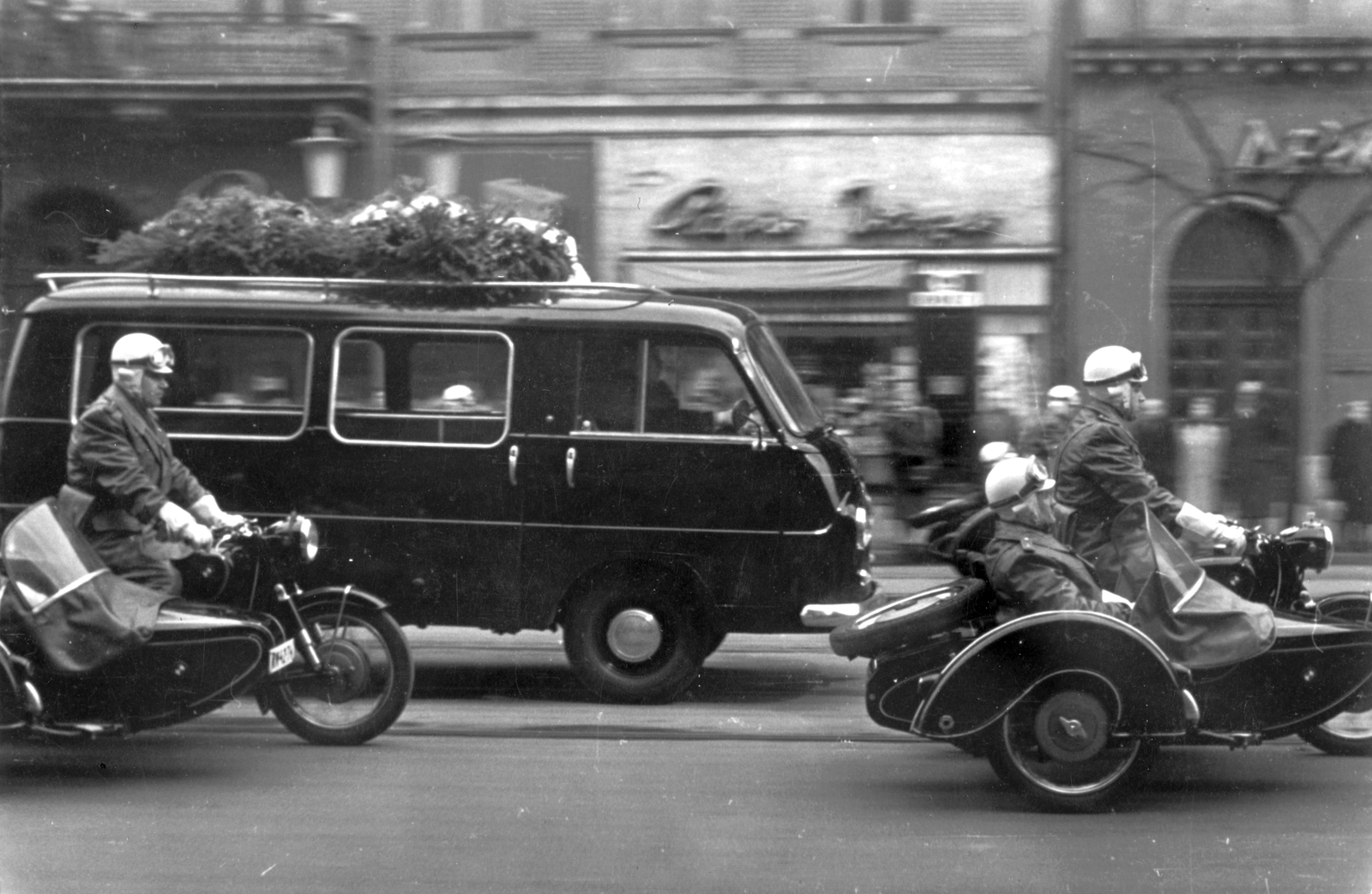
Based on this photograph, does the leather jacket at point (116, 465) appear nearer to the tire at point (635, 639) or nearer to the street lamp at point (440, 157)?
the tire at point (635, 639)

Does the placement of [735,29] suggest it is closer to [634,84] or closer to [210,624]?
[634,84]

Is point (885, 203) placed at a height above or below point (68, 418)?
above

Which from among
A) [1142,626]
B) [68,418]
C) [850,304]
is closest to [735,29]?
[850,304]

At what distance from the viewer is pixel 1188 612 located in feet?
18.7

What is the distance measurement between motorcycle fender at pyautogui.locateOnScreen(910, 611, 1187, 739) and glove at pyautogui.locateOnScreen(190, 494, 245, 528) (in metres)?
3.01

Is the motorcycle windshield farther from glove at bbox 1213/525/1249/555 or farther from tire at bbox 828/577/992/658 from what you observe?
tire at bbox 828/577/992/658

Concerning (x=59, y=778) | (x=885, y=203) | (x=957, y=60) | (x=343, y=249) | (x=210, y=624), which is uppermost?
(x=957, y=60)

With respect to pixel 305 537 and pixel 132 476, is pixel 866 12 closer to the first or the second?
pixel 305 537

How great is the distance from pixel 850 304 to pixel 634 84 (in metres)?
2.84

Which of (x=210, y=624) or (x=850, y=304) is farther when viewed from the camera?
(x=850, y=304)

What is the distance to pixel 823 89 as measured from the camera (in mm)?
12320

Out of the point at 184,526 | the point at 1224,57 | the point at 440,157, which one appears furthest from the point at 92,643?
the point at 1224,57

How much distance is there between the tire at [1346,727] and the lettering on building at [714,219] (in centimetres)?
757

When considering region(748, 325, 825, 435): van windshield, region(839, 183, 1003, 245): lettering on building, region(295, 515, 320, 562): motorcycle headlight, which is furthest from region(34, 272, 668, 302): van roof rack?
region(839, 183, 1003, 245): lettering on building
